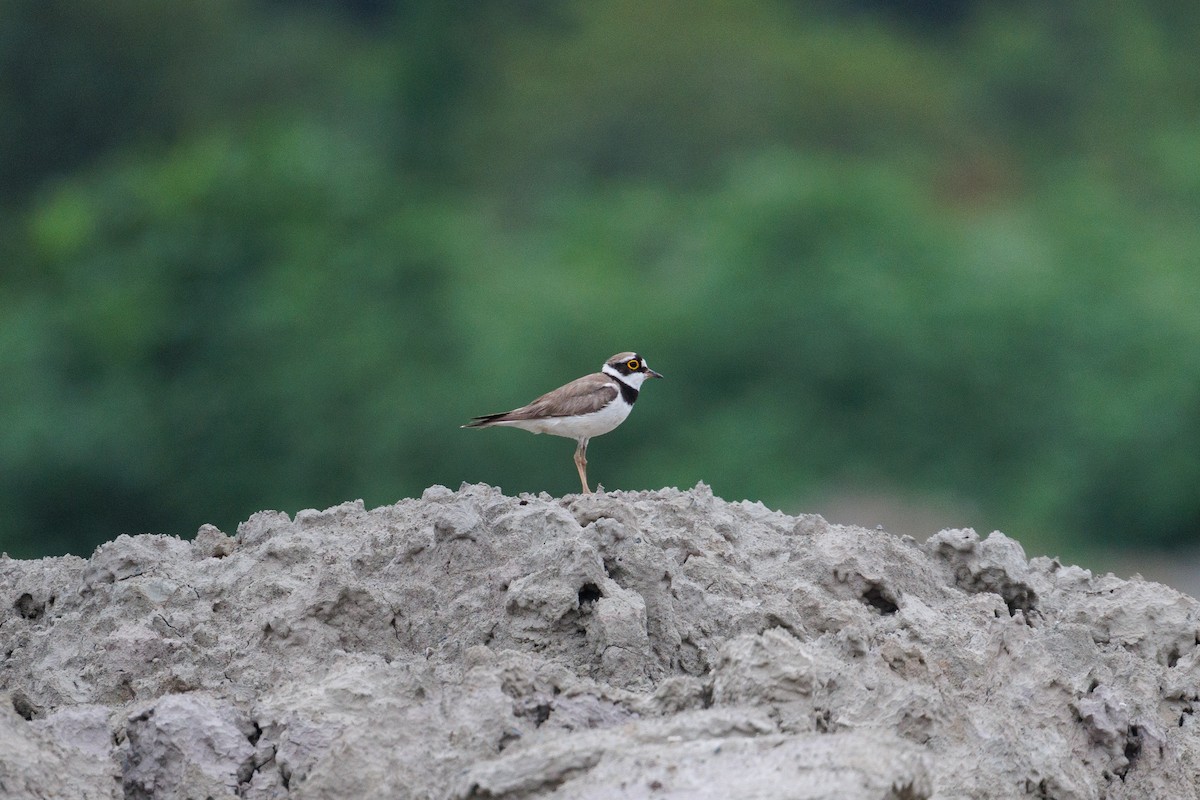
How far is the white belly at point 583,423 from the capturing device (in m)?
11.3

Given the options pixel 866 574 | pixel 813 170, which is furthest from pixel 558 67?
pixel 866 574

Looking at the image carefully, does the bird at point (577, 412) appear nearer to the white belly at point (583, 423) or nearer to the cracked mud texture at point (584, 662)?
the white belly at point (583, 423)

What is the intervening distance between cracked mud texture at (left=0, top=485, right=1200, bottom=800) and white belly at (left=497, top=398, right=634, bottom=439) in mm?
2302

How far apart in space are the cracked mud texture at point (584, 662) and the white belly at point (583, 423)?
230cm

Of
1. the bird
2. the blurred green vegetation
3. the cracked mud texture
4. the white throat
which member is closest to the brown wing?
the bird

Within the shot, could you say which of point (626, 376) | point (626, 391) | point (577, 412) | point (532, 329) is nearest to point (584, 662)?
point (577, 412)

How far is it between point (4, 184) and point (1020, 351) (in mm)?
28912

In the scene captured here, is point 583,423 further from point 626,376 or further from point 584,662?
point 584,662

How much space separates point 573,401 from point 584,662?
4.19m

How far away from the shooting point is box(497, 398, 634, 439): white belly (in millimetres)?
11328

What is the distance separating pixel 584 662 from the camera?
23.8 ft

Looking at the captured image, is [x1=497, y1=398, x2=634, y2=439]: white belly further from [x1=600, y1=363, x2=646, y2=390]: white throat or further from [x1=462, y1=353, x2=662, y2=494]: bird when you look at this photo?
[x1=600, y1=363, x2=646, y2=390]: white throat

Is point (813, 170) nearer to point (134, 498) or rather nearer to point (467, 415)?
point (467, 415)

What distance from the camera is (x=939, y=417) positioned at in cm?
3809
